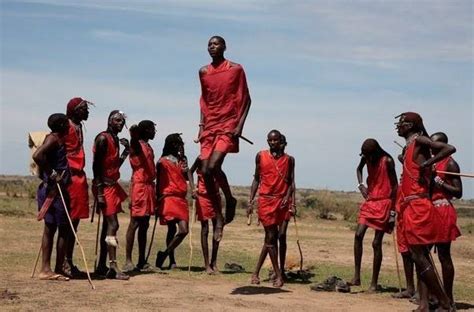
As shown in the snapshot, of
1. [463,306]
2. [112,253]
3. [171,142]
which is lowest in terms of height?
[463,306]

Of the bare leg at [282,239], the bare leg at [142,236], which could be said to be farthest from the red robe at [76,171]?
the bare leg at [282,239]

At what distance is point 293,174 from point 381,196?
1309mm

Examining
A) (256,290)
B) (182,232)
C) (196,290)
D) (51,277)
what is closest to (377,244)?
(256,290)

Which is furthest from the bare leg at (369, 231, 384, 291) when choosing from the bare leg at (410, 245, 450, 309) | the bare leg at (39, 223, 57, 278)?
the bare leg at (39, 223, 57, 278)

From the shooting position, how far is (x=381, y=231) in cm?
1121

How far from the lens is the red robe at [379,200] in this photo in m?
11.2

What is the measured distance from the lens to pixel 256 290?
10281 mm

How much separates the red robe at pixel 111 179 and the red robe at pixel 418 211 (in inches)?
176

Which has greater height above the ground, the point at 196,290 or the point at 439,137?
the point at 439,137

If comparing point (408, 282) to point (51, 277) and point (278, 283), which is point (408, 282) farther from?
point (51, 277)

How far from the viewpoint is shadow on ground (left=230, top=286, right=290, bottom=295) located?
10.0m

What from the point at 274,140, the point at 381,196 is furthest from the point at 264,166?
the point at 381,196

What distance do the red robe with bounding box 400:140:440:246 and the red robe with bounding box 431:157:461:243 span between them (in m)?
0.12

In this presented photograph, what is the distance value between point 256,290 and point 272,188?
1620mm
